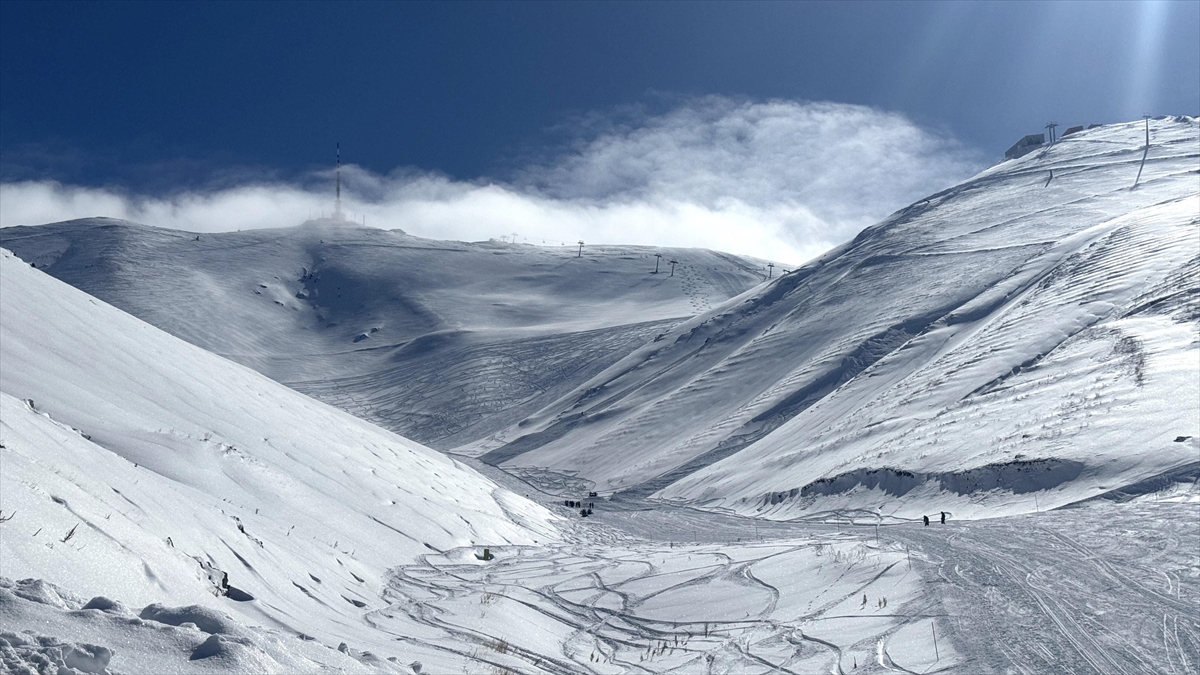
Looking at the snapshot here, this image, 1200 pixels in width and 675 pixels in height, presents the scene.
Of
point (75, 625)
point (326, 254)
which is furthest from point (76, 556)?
point (326, 254)

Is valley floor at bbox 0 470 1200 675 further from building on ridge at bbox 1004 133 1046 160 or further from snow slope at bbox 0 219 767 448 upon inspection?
building on ridge at bbox 1004 133 1046 160

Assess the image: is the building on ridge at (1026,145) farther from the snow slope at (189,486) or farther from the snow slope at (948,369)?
the snow slope at (189,486)

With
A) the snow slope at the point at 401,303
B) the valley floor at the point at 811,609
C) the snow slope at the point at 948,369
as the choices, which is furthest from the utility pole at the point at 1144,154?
the valley floor at the point at 811,609

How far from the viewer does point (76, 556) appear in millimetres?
8461

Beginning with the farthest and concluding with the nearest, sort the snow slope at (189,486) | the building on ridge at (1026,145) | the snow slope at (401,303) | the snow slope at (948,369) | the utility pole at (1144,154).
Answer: the building on ridge at (1026,145)
the snow slope at (401,303)
the utility pole at (1144,154)
the snow slope at (948,369)
the snow slope at (189,486)

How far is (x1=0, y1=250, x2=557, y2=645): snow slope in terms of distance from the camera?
9.36 metres

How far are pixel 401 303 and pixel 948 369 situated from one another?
4403 inches

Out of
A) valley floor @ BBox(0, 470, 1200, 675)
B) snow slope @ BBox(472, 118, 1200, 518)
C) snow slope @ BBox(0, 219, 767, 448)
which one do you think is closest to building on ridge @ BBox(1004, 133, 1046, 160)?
snow slope @ BBox(472, 118, 1200, 518)

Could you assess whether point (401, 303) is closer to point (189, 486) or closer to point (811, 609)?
point (189, 486)

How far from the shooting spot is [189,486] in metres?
15.7

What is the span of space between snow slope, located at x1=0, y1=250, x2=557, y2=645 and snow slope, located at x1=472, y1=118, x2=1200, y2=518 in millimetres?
17374

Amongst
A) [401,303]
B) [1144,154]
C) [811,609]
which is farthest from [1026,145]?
[811,609]

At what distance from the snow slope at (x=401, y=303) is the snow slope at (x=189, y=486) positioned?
3076 inches

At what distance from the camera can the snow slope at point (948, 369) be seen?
112ft
